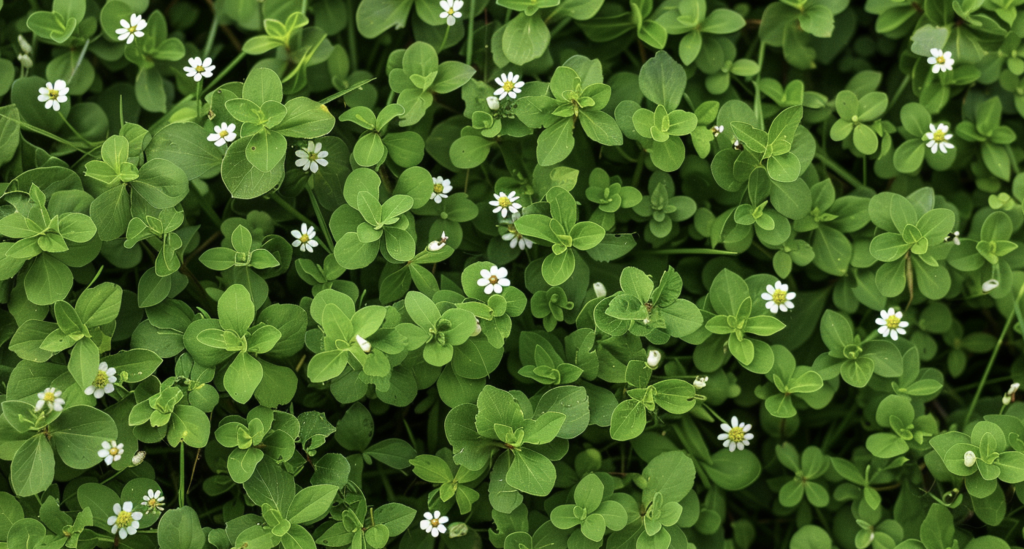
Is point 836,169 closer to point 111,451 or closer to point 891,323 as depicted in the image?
point 891,323

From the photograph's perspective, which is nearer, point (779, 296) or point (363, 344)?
point (363, 344)

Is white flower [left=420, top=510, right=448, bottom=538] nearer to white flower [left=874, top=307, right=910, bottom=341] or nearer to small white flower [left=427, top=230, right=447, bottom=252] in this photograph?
small white flower [left=427, top=230, right=447, bottom=252]

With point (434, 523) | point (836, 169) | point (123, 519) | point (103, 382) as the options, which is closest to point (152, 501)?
point (123, 519)

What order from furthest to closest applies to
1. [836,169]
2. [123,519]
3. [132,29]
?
[836,169] → [132,29] → [123,519]

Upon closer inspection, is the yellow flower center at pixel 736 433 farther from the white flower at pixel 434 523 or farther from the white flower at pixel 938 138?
the white flower at pixel 938 138

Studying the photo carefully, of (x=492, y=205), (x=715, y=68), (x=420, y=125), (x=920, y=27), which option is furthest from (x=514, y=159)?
(x=920, y=27)

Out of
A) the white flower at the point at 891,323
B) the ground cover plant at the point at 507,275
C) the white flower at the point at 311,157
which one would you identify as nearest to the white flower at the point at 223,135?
the ground cover plant at the point at 507,275
